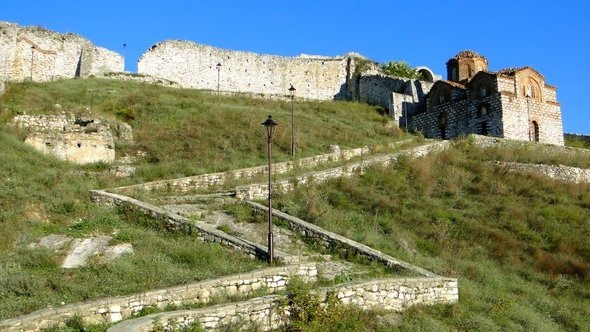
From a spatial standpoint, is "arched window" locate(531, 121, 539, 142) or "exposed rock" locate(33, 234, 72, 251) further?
"arched window" locate(531, 121, 539, 142)

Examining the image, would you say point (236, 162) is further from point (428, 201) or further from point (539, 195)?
point (539, 195)

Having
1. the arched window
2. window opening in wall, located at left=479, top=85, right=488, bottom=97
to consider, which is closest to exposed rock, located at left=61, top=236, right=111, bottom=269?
window opening in wall, located at left=479, top=85, right=488, bottom=97

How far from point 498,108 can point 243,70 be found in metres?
17.6

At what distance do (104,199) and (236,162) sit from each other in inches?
287

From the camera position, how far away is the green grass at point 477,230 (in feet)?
40.2

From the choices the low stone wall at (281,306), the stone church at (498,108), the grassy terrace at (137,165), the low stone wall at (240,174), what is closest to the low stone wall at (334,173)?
the low stone wall at (240,174)

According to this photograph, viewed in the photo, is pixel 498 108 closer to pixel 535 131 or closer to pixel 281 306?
pixel 535 131

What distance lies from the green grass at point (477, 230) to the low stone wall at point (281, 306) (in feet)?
0.99

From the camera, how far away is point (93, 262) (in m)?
11.7

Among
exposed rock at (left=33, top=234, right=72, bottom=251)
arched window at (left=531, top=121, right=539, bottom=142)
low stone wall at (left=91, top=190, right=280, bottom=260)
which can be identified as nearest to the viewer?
exposed rock at (left=33, top=234, right=72, bottom=251)

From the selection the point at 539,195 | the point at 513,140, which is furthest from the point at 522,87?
the point at 539,195

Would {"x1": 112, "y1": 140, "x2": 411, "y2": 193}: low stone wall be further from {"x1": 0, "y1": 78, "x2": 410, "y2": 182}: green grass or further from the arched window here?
the arched window

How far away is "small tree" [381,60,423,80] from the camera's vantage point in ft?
140

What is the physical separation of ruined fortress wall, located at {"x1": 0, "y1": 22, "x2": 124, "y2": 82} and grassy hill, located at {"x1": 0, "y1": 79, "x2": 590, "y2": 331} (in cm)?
233
